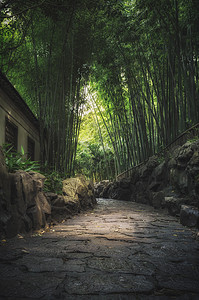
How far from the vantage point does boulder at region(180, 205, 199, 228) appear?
109 inches

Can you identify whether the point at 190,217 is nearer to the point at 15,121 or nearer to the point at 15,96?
the point at 15,96

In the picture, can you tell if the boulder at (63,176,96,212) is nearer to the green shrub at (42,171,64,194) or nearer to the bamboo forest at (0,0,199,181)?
the green shrub at (42,171,64,194)

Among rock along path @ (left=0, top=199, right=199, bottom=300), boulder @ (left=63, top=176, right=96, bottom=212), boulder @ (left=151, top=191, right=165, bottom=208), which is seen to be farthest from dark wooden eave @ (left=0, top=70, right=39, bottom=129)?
boulder @ (left=151, top=191, right=165, bottom=208)

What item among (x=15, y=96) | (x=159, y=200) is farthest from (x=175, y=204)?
→ (x=15, y=96)

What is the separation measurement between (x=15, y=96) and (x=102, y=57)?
109 inches

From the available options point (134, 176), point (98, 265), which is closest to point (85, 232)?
point (98, 265)

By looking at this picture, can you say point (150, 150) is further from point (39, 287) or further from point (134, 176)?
point (39, 287)

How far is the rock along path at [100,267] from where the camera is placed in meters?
1.12

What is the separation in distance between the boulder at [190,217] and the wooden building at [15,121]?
Answer: 10.7 feet

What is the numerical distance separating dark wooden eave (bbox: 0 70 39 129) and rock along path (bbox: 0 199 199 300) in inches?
137

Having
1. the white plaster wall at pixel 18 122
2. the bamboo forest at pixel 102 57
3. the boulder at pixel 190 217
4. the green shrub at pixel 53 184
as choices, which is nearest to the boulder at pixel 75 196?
the green shrub at pixel 53 184

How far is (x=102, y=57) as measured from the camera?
20.0 ft

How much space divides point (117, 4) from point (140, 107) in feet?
9.45

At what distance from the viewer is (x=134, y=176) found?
25.9 feet
